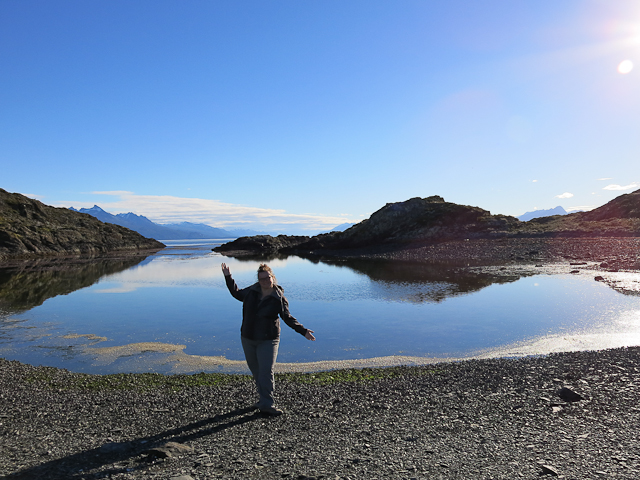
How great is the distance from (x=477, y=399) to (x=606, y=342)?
11718 millimetres

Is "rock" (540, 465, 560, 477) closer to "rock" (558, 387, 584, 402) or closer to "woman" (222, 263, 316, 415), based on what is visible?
"rock" (558, 387, 584, 402)

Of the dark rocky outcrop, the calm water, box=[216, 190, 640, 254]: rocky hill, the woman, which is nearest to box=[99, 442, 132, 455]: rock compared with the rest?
the woman

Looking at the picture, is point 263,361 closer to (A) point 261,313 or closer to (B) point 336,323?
(A) point 261,313

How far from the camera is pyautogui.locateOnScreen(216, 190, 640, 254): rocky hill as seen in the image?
82250mm

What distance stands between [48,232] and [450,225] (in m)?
110

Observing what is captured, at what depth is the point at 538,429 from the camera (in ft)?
29.8

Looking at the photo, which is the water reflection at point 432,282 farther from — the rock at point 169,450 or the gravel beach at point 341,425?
the rock at point 169,450

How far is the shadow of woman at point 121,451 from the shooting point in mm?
7184

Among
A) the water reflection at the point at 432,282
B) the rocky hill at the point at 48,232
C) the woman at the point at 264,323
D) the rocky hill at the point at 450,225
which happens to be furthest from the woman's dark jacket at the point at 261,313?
the rocky hill at the point at 48,232

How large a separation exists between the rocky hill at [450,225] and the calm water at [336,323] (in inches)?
1807

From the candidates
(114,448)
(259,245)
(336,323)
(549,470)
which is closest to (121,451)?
(114,448)

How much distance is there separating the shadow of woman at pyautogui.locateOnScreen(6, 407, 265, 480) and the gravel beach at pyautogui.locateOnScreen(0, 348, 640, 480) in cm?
3

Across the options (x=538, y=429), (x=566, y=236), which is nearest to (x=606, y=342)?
(x=538, y=429)

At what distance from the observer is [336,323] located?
984 inches
